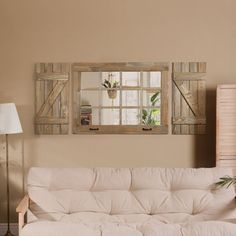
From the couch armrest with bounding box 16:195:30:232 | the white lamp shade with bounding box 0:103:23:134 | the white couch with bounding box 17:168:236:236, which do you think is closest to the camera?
the couch armrest with bounding box 16:195:30:232

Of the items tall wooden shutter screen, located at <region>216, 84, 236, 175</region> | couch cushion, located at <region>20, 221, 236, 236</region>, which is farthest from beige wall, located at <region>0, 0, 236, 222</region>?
couch cushion, located at <region>20, 221, 236, 236</region>

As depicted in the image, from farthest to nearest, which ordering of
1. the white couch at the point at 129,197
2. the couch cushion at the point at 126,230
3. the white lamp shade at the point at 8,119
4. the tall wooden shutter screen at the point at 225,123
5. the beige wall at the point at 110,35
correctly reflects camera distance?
the beige wall at the point at 110,35 < the tall wooden shutter screen at the point at 225,123 < the white lamp shade at the point at 8,119 < the white couch at the point at 129,197 < the couch cushion at the point at 126,230

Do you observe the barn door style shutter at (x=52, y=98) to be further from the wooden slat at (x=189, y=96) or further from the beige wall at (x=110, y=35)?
the wooden slat at (x=189, y=96)

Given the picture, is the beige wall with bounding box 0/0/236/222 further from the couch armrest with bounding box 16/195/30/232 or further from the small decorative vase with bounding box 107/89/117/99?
the couch armrest with bounding box 16/195/30/232

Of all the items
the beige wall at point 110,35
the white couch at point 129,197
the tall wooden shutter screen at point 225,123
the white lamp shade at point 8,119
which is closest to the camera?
the white couch at point 129,197

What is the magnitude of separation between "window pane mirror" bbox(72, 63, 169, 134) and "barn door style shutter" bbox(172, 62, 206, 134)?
0.10 m

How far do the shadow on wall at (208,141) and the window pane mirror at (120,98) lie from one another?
1.29 ft

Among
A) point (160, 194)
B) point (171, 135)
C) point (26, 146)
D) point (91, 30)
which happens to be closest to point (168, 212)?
point (160, 194)

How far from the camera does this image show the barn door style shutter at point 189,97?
4.40m

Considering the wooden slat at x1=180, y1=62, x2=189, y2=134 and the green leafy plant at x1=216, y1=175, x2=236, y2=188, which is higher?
the wooden slat at x1=180, y1=62, x2=189, y2=134

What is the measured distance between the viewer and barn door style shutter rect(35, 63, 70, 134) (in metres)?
4.40

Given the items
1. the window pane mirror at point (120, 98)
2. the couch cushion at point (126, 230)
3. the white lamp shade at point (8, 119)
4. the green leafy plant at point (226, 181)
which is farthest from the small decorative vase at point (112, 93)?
the couch cushion at point (126, 230)

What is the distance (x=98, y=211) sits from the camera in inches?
147

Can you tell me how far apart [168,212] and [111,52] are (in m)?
1.70
